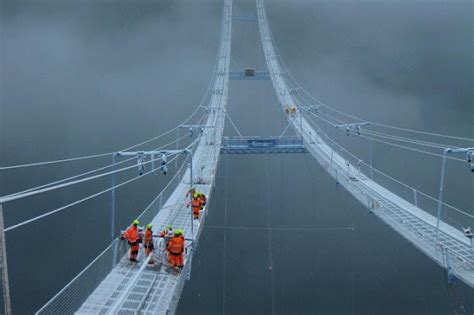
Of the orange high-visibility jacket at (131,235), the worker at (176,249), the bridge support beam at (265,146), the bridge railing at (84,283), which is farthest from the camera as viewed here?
the bridge support beam at (265,146)

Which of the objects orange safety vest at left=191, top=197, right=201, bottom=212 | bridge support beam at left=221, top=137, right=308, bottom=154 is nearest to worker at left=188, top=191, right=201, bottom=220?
orange safety vest at left=191, top=197, right=201, bottom=212

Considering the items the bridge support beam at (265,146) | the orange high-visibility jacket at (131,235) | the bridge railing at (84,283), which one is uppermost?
the bridge support beam at (265,146)

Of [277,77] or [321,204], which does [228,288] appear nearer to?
[321,204]

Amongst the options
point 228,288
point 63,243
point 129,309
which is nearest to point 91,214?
point 63,243

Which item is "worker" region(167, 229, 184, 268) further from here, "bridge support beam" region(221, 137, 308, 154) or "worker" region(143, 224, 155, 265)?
"bridge support beam" region(221, 137, 308, 154)

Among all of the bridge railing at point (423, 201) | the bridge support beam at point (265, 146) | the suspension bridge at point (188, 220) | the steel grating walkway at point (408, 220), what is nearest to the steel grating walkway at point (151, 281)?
A: the suspension bridge at point (188, 220)

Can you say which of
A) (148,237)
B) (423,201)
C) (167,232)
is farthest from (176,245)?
(423,201)

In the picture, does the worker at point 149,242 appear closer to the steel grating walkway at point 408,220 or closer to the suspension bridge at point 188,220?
the suspension bridge at point 188,220
